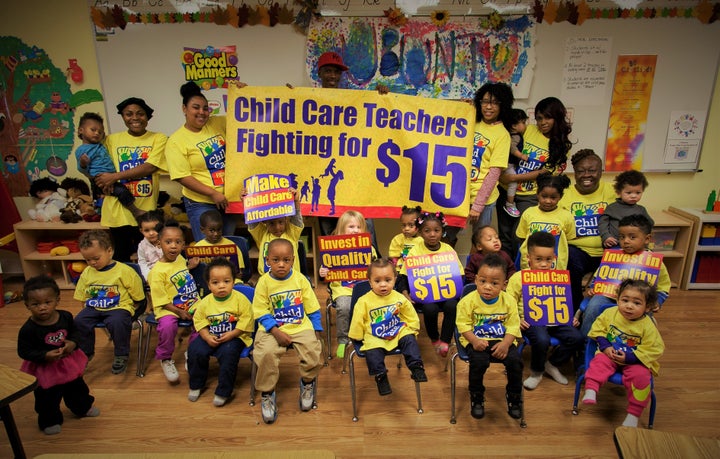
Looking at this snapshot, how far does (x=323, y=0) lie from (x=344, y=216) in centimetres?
220

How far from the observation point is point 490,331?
2.82 metres

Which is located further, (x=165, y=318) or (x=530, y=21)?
(x=530, y=21)

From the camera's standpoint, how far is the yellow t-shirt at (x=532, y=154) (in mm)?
3895

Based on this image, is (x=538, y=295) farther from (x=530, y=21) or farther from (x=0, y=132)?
(x=0, y=132)

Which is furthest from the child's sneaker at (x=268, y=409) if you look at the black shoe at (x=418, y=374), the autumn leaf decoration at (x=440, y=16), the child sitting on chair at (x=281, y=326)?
the autumn leaf decoration at (x=440, y=16)

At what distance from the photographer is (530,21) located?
14.2 ft

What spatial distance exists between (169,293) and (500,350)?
230 centimetres

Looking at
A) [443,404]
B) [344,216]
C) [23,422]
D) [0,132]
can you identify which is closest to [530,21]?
[344,216]

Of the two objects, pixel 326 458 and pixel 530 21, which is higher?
pixel 530 21

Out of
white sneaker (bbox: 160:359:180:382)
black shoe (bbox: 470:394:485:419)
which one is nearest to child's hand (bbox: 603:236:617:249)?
black shoe (bbox: 470:394:485:419)

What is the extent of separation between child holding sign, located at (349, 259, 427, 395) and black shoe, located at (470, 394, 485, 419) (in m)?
0.49

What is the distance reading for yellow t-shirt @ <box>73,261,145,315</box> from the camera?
322 centimetres

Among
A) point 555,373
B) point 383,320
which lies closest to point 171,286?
point 383,320

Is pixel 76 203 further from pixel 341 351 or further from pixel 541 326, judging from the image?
pixel 541 326
